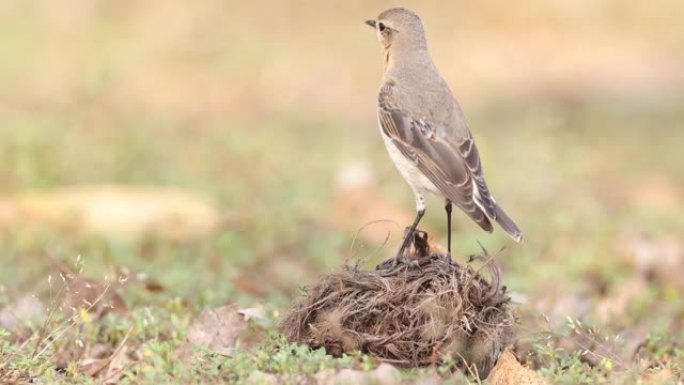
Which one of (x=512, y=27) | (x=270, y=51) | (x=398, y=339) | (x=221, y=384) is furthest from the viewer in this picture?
(x=512, y=27)

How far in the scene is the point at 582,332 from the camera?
5.97 meters

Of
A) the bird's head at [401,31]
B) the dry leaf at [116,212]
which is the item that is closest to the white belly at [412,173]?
the bird's head at [401,31]

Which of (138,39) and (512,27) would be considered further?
(512,27)

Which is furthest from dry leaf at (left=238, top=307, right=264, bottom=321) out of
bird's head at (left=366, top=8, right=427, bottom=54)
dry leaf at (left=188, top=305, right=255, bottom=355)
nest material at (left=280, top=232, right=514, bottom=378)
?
bird's head at (left=366, top=8, right=427, bottom=54)

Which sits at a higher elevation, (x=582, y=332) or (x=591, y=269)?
(x=582, y=332)

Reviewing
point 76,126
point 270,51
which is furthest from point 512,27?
point 76,126

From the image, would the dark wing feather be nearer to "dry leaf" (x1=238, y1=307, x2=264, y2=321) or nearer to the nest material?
the nest material

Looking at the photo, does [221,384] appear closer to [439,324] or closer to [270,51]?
[439,324]

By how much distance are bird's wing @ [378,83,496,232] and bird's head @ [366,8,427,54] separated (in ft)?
1.25

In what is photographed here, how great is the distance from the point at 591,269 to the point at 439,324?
3.57 metres

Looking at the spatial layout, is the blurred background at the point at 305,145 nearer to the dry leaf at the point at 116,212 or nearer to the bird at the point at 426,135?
the dry leaf at the point at 116,212

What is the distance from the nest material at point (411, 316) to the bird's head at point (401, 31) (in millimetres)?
1557

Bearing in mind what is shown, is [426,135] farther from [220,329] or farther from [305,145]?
[305,145]

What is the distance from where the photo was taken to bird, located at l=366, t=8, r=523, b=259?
6180 millimetres
